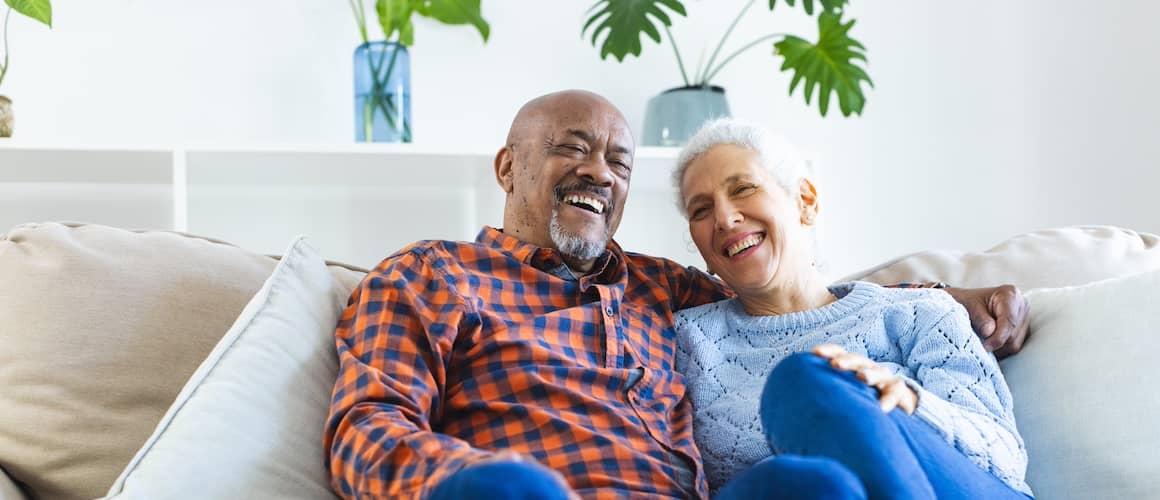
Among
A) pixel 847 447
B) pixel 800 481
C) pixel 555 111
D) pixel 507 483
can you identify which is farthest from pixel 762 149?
pixel 507 483

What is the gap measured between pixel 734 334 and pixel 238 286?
72cm

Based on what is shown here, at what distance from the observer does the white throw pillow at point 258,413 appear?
104 cm

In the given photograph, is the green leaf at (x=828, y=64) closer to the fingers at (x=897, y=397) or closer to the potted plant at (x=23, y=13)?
the fingers at (x=897, y=397)

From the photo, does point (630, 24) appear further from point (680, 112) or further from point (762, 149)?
point (762, 149)

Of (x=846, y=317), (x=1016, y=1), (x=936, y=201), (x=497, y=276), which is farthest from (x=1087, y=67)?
(x=497, y=276)

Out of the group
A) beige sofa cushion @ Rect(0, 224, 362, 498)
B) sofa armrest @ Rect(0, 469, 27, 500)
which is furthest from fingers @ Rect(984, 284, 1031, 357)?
sofa armrest @ Rect(0, 469, 27, 500)

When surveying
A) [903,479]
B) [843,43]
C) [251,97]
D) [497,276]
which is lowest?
[903,479]

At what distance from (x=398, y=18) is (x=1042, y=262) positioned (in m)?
1.44

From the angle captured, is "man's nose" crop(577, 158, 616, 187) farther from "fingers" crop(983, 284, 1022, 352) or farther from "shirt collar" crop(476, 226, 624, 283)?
"fingers" crop(983, 284, 1022, 352)

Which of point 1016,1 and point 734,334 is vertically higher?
point 1016,1

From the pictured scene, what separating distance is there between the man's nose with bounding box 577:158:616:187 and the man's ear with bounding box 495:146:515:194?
0.43 ft

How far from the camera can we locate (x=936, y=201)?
2650mm

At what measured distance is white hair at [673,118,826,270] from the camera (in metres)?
1.53

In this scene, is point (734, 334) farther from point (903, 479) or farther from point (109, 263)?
point (109, 263)
